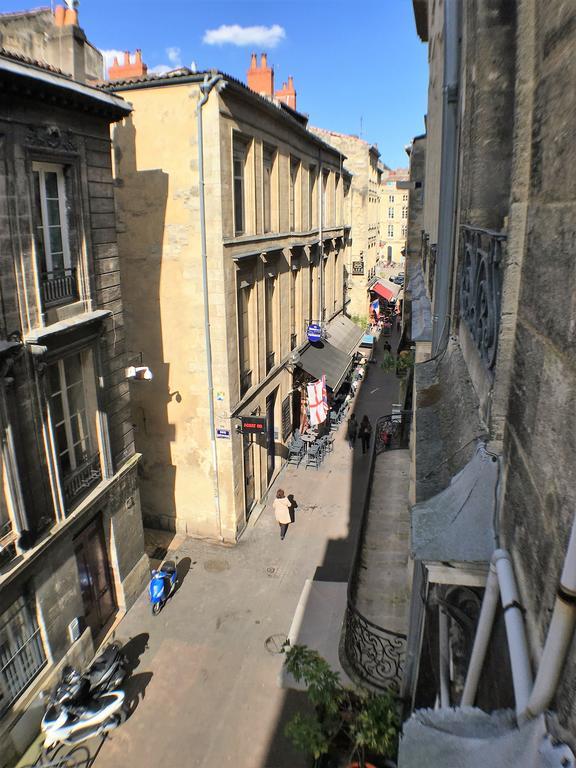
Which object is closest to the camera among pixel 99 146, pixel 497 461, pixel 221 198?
pixel 497 461

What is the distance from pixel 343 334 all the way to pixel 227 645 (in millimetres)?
17578

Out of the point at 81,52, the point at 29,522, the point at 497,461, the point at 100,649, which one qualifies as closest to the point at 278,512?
the point at 100,649

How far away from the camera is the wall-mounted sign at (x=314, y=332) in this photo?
69.6ft

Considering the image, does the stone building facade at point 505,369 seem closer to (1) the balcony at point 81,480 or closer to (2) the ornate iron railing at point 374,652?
(2) the ornate iron railing at point 374,652

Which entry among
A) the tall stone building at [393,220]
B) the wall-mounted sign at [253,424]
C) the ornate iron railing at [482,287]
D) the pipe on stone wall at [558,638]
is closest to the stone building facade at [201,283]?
the wall-mounted sign at [253,424]

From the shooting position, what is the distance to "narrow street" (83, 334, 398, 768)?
8.95 meters

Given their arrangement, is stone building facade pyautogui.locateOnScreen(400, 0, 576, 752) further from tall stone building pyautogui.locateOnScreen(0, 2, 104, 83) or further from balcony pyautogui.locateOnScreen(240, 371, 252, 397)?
balcony pyautogui.locateOnScreen(240, 371, 252, 397)

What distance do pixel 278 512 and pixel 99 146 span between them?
982 centimetres

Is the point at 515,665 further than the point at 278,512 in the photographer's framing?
No

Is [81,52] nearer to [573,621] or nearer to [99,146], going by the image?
[99,146]

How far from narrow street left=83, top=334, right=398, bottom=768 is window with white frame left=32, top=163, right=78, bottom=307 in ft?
23.8

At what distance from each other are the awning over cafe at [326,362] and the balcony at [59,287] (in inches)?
427

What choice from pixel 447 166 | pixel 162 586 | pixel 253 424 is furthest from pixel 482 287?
pixel 253 424

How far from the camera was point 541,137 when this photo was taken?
2.06 meters
